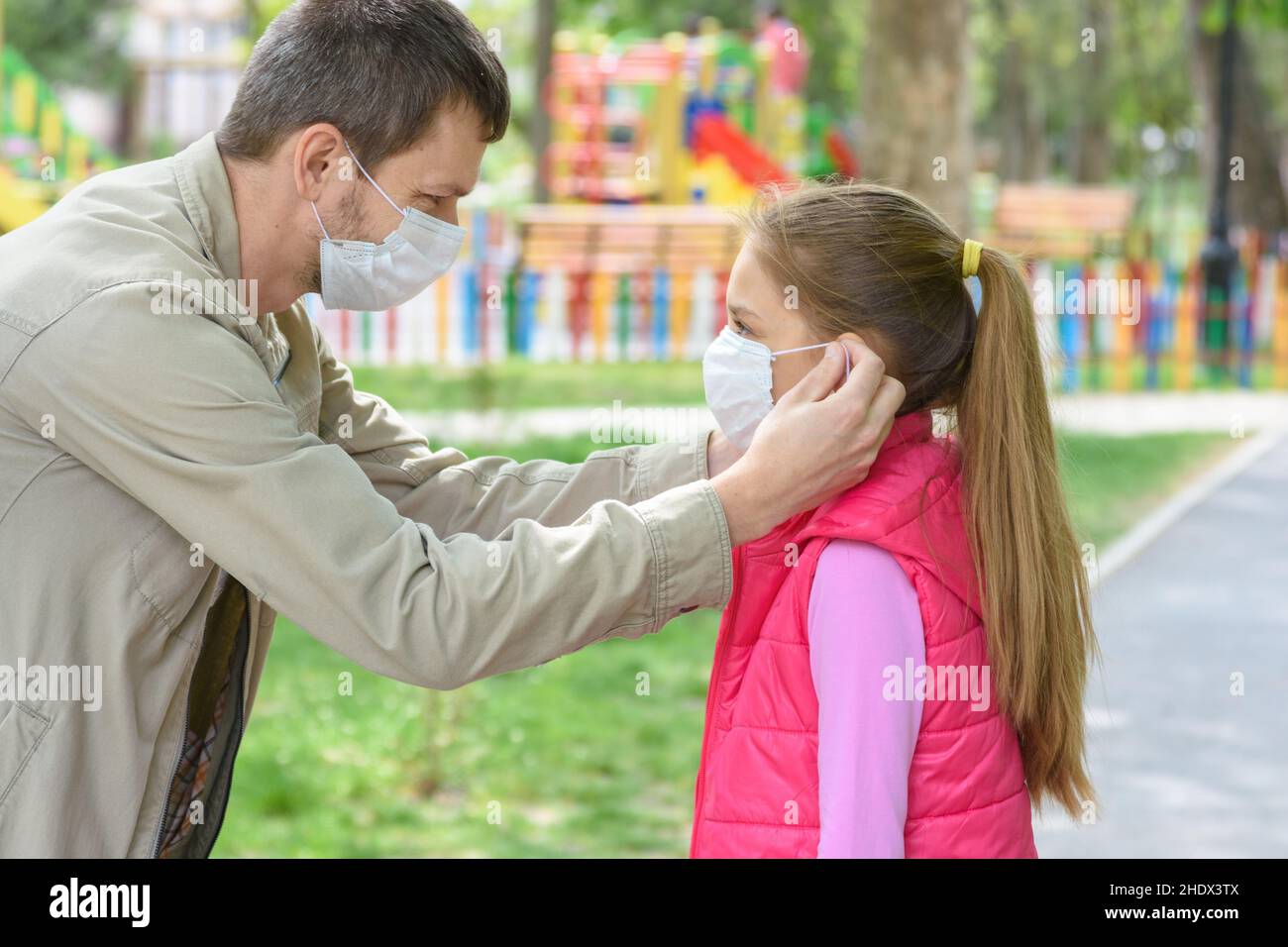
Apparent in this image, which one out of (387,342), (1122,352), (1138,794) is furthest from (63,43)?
(1138,794)

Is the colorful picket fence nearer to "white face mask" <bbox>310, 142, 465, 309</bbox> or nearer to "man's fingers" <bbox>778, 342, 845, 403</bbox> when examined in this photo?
"white face mask" <bbox>310, 142, 465, 309</bbox>

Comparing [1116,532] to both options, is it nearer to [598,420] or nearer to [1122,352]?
[598,420]

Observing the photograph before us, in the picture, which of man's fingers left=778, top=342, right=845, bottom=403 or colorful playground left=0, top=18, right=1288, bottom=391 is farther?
colorful playground left=0, top=18, right=1288, bottom=391

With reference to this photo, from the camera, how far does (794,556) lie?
2.49 meters

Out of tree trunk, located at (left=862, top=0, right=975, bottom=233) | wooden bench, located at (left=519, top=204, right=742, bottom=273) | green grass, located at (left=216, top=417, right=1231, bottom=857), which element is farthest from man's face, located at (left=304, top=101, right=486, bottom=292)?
wooden bench, located at (left=519, top=204, right=742, bottom=273)

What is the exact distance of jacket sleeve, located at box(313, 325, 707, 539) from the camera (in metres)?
2.92

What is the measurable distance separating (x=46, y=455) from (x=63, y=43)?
114 ft

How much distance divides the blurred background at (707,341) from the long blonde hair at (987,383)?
0.32m

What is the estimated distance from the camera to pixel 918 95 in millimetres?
11211

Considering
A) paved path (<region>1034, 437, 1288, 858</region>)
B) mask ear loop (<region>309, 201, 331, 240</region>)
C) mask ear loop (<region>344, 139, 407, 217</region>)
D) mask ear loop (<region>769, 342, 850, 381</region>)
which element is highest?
mask ear loop (<region>344, 139, 407, 217</region>)

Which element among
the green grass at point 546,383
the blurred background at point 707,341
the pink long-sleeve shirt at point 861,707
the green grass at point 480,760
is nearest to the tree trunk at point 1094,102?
the blurred background at point 707,341

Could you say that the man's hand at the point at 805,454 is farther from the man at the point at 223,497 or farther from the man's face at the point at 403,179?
the man's face at the point at 403,179

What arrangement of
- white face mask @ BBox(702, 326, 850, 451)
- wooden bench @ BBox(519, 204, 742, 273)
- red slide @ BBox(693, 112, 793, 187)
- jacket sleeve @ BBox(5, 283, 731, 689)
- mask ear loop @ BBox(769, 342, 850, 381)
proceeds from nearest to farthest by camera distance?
1. jacket sleeve @ BBox(5, 283, 731, 689)
2. mask ear loop @ BBox(769, 342, 850, 381)
3. white face mask @ BBox(702, 326, 850, 451)
4. wooden bench @ BBox(519, 204, 742, 273)
5. red slide @ BBox(693, 112, 793, 187)

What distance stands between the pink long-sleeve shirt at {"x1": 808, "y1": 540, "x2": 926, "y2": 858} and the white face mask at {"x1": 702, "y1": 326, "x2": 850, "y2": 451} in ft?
1.21
